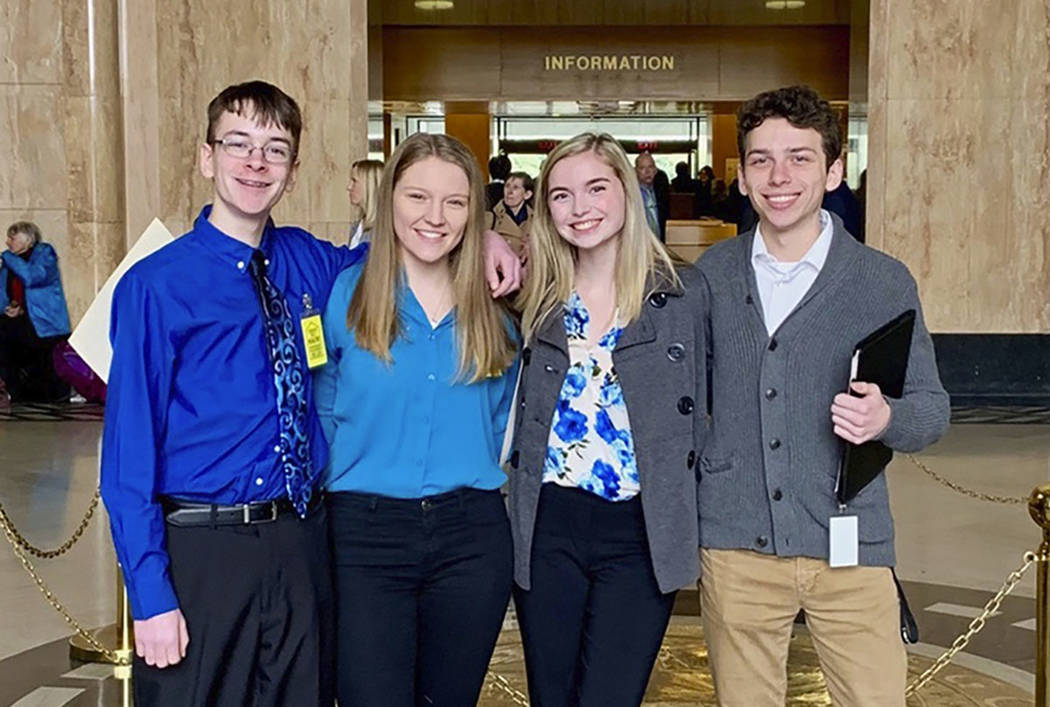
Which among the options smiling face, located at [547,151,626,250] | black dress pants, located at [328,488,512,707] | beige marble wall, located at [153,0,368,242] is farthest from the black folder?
beige marble wall, located at [153,0,368,242]

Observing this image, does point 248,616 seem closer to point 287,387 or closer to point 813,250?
point 287,387

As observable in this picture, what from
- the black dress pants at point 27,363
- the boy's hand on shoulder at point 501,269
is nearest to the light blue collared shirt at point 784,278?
the boy's hand on shoulder at point 501,269

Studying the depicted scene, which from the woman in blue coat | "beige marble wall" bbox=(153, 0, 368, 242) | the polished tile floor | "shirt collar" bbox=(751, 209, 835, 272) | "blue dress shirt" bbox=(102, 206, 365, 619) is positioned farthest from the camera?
the woman in blue coat

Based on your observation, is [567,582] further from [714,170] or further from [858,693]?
[714,170]

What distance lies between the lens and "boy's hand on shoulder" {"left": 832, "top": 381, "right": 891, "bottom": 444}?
2988mm

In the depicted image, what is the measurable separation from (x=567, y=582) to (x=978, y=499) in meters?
6.30

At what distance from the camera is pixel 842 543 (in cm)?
313

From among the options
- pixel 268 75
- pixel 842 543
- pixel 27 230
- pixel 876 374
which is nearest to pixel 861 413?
pixel 876 374

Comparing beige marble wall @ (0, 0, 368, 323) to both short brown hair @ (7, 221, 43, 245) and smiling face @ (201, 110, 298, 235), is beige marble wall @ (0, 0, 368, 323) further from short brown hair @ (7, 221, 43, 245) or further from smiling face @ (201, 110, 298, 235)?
smiling face @ (201, 110, 298, 235)

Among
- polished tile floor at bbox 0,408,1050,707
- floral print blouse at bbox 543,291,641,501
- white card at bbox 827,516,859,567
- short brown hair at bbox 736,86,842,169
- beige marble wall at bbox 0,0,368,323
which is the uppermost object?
beige marble wall at bbox 0,0,368,323

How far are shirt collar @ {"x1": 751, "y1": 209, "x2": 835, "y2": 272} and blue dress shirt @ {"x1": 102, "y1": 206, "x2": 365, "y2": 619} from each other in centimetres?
118

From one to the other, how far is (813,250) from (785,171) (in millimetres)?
210

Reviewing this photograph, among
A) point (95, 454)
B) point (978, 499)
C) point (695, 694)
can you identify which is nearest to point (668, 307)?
point (695, 694)

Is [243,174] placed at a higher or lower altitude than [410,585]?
higher
